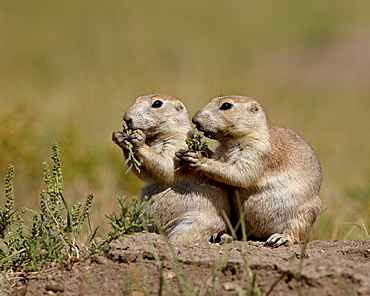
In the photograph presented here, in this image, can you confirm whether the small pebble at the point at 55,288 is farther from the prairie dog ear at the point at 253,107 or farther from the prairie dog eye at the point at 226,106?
the prairie dog ear at the point at 253,107

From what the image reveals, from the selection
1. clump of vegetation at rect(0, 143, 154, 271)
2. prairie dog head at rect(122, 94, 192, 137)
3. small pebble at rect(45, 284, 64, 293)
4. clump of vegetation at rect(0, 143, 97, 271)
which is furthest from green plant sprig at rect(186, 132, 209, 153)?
small pebble at rect(45, 284, 64, 293)

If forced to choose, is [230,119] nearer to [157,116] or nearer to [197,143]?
[197,143]

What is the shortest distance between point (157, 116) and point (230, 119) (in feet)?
2.05

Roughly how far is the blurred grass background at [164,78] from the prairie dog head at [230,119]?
110 cm

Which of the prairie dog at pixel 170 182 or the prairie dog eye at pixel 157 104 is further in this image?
the prairie dog eye at pixel 157 104

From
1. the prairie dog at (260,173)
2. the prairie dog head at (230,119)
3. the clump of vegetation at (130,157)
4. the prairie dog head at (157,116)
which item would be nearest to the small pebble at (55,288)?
the clump of vegetation at (130,157)

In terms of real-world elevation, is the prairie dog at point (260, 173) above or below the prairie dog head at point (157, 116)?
below

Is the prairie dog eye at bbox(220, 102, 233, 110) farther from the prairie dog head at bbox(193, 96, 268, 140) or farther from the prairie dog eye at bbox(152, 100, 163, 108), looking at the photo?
the prairie dog eye at bbox(152, 100, 163, 108)

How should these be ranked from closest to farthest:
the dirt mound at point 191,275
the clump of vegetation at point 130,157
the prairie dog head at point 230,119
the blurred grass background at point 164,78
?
the dirt mound at point 191,275, the clump of vegetation at point 130,157, the prairie dog head at point 230,119, the blurred grass background at point 164,78

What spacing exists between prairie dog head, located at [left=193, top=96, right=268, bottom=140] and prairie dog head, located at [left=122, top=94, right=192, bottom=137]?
0.86 feet

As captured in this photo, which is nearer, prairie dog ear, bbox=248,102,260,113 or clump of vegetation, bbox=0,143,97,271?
clump of vegetation, bbox=0,143,97,271

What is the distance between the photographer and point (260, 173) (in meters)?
4.72

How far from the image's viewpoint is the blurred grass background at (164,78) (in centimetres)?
809

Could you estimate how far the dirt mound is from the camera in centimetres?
320
